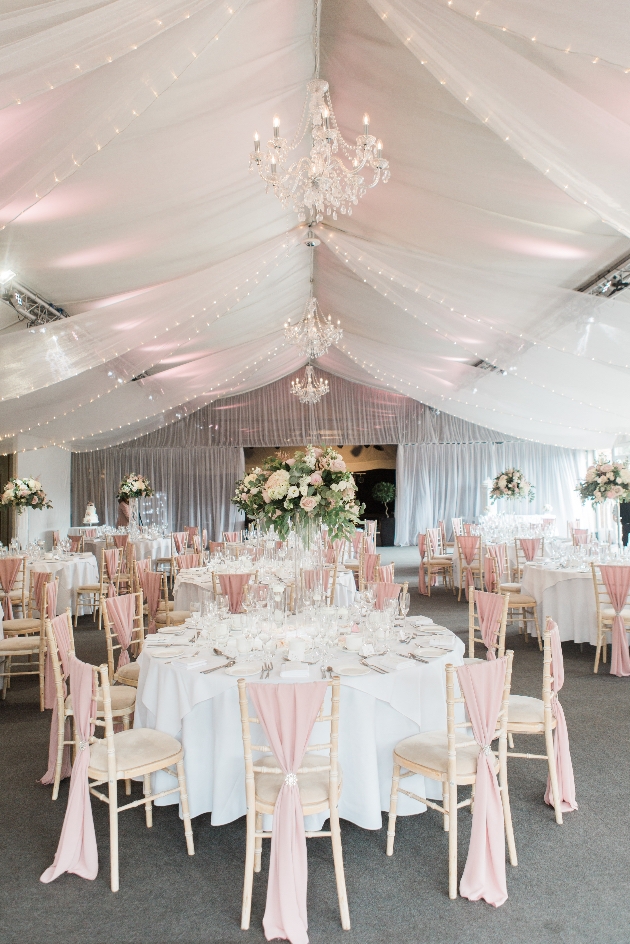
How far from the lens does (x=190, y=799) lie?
3828mm

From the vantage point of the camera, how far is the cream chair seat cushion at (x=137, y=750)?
3.46 meters

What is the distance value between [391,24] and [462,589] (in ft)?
30.4

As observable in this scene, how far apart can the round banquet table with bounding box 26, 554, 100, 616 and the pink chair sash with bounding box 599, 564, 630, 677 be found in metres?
6.56

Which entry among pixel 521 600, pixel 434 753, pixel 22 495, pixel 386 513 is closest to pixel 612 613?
pixel 521 600

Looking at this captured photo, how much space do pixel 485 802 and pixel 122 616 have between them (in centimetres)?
300

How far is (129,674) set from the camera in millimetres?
5043

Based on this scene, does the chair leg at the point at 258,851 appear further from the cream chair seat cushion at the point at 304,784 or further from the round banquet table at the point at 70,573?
the round banquet table at the point at 70,573

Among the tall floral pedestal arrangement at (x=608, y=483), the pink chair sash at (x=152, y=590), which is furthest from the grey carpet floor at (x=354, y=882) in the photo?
the tall floral pedestal arrangement at (x=608, y=483)

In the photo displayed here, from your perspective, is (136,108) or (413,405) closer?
(136,108)

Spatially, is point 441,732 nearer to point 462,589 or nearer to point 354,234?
point 354,234

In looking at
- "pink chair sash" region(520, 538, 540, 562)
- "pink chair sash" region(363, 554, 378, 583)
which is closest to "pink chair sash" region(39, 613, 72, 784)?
"pink chair sash" region(363, 554, 378, 583)

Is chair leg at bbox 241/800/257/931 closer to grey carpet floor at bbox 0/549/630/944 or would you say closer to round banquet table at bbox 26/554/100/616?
grey carpet floor at bbox 0/549/630/944

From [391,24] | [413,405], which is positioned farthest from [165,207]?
[413,405]

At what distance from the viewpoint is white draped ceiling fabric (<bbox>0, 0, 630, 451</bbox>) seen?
3.13 meters
